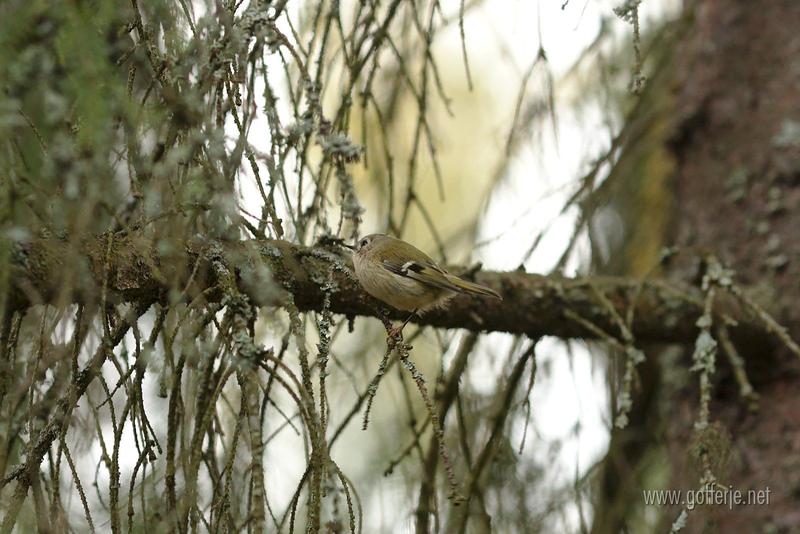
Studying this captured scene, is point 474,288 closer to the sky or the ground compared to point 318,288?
closer to the sky

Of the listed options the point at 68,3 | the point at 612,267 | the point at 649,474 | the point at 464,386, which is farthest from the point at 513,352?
the point at 68,3

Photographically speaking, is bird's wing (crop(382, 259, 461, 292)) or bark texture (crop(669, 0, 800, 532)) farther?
bark texture (crop(669, 0, 800, 532))

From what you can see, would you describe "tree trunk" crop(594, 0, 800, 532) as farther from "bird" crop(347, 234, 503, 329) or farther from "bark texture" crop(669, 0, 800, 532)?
"bird" crop(347, 234, 503, 329)

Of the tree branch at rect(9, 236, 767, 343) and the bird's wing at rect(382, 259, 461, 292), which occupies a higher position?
the bird's wing at rect(382, 259, 461, 292)

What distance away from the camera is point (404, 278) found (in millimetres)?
2895

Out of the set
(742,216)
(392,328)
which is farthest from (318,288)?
(742,216)

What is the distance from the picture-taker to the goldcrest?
105 inches

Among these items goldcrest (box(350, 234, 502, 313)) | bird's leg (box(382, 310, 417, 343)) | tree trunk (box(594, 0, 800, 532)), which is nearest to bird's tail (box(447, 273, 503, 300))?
goldcrest (box(350, 234, 502, 313))

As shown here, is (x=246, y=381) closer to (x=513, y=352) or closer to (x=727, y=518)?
(x=513, y=352)

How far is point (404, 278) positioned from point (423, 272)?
0.21 feet

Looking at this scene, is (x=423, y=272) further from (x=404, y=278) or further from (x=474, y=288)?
(x=474, y=288)

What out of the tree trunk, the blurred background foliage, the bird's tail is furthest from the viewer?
the tree trunk

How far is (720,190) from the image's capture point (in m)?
3.43

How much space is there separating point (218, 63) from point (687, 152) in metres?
2.45
